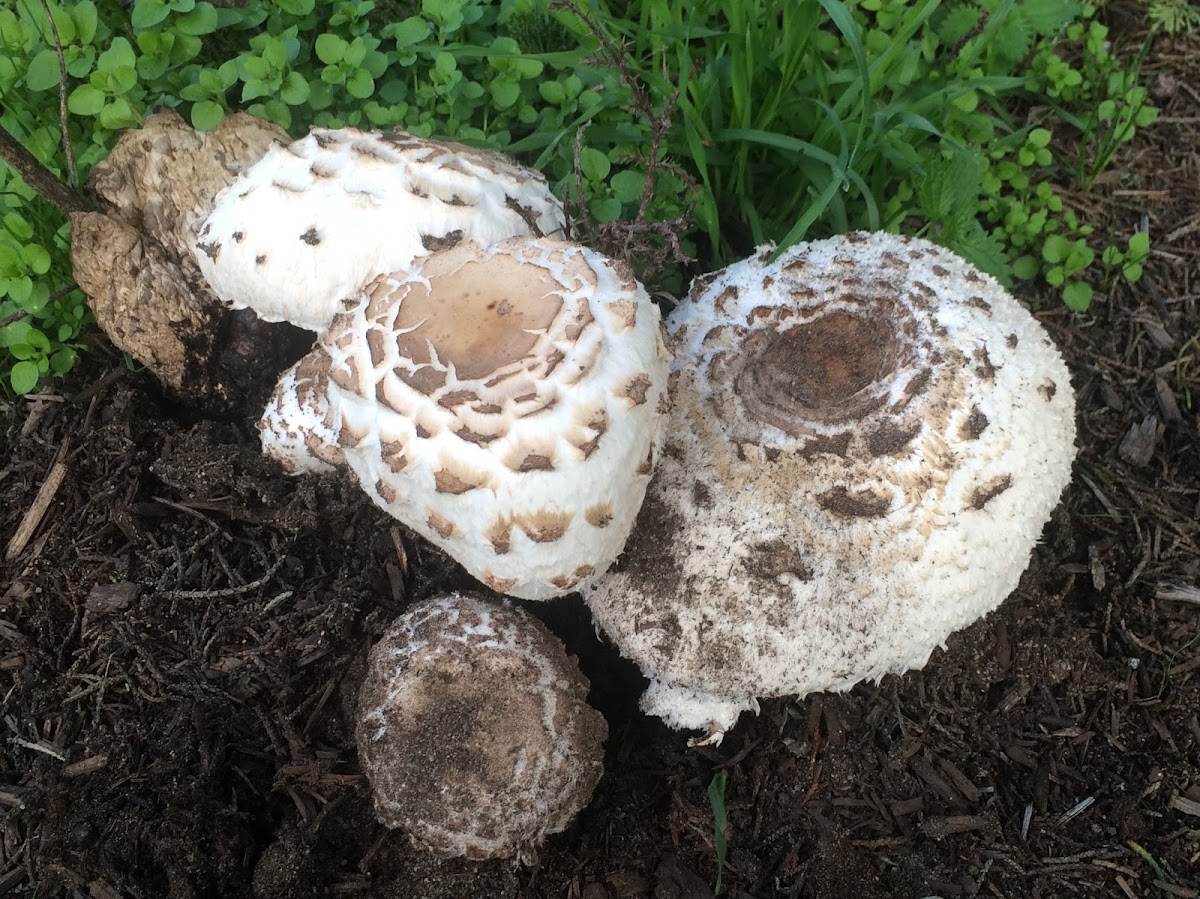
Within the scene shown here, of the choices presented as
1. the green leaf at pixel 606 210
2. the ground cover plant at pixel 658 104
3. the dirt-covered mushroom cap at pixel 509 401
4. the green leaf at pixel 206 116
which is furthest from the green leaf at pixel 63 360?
the green leaf at pixel 606 210

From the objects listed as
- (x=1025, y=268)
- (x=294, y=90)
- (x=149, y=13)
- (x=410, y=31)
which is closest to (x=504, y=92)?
(x=410, y=31)

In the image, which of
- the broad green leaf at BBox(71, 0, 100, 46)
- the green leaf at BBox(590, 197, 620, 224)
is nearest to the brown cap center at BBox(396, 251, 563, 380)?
the green leaf at BBox(590, 197, 620, 224)

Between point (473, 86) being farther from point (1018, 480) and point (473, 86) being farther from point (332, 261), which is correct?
point (1018, 480)

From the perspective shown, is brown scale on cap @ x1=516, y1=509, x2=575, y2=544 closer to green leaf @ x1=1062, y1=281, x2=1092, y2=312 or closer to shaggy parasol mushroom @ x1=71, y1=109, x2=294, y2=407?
shaggy parasol mushroom @ x1=71, y1=109, x2=294, y2=407

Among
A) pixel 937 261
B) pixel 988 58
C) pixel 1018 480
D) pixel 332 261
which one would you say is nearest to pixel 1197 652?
pixel 1018 480

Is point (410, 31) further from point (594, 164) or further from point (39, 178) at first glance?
point (39, 178)
